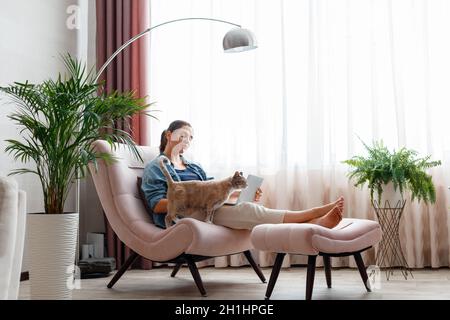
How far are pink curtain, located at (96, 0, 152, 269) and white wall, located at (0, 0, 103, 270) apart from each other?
196mm

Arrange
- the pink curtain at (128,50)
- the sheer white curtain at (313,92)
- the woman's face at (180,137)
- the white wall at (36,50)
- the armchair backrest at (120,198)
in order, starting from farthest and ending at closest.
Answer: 1. the pink curtain at (128,50)
2. the sheer white curtain at (313,92)
3. the white wall at (36,50)
4. the woman's face at (180,137)
5. the armchair backrest at (120,198)

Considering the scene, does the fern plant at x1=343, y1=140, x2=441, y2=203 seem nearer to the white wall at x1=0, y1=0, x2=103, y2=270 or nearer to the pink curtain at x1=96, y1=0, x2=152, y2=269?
the pink curtain at x1=96, y1=0, x2=152, y2=269

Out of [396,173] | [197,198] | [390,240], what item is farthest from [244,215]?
[390,240]

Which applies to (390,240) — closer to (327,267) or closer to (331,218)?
(327,267)

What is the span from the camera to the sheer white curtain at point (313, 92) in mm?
3988

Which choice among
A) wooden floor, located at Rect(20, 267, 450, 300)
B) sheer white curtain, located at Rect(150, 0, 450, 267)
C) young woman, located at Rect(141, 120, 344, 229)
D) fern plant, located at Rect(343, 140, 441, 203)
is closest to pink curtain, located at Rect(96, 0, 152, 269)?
sheer white curtain, located at Rect(150, 0, 450, 267)

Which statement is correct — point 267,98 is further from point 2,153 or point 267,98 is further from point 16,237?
point 16,237

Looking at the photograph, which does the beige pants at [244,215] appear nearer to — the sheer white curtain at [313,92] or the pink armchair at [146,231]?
the pink armchair at [146,231]

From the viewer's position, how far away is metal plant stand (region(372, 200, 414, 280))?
3.63 m

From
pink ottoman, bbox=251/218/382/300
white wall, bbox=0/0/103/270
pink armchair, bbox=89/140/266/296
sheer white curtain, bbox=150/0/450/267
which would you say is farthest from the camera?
sheer white curtain, bbox=150/0/450/267

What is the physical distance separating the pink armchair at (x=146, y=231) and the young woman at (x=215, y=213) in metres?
0.08

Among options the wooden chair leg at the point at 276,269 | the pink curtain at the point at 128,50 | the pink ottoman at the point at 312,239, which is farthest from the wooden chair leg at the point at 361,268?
the pink curtain at the point at 128,50

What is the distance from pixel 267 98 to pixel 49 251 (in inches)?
80.6
